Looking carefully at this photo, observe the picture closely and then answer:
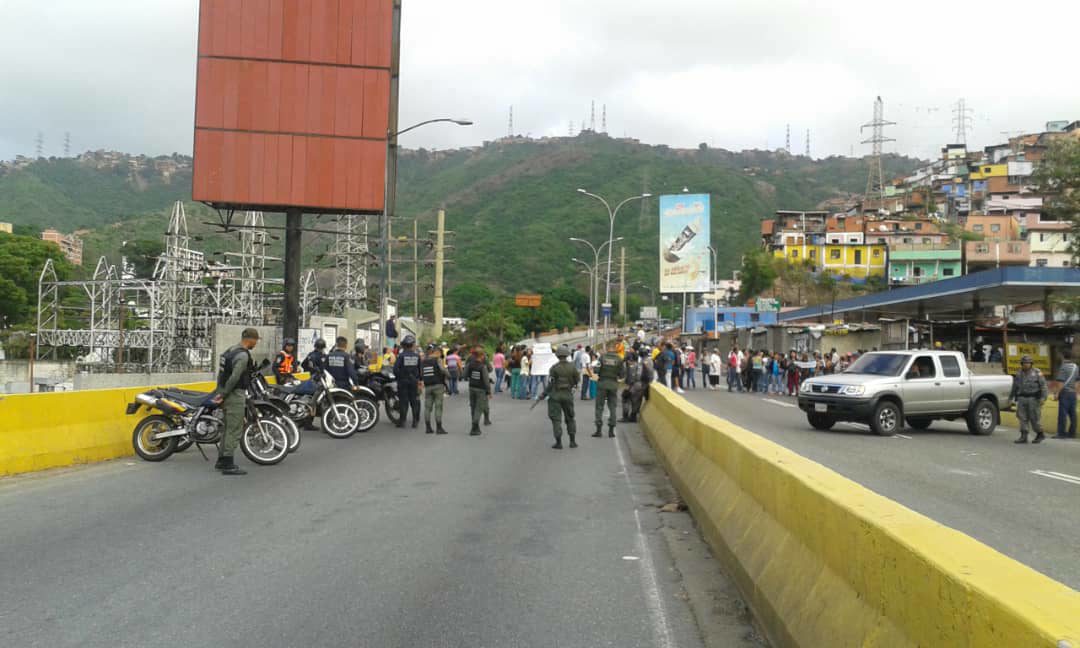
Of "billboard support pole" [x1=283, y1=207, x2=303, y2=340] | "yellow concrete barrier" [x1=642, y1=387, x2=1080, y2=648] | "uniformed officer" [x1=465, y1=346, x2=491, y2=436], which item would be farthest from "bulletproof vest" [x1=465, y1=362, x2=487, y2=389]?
"billboard support pole" [x1=283, y1=207, x2=303, y2=340]

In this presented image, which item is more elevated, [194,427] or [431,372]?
[431,372]

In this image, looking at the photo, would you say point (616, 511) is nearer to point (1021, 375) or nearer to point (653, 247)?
point (1021, 375)

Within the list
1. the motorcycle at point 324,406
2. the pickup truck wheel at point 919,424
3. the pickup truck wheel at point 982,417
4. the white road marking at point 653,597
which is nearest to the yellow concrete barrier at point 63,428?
the motorcycle at point 324,406

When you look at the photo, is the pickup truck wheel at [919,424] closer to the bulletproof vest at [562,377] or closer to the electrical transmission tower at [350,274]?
the bulletproof vest at [562,377]

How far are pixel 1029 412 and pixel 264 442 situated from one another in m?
13.7

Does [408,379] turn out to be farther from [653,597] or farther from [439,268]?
[439,268]

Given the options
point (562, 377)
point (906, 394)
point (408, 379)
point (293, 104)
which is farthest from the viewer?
point (293, 104)

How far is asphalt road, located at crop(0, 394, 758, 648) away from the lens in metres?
5.05

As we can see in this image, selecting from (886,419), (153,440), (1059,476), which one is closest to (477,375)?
(153,440)

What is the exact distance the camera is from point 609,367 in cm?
1644

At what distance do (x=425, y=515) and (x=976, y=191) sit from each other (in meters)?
129

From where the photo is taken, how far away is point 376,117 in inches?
1187

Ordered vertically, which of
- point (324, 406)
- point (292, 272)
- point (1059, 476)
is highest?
point (292, 272)

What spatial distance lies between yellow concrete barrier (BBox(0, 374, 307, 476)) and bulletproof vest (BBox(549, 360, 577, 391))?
6.22 metres
